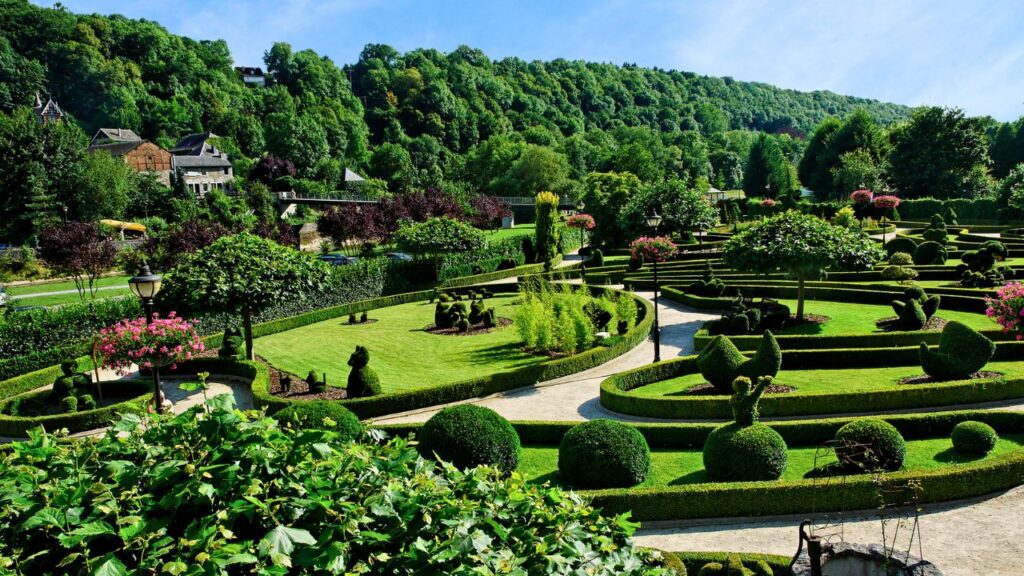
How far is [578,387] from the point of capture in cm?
2027

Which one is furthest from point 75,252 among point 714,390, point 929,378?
point 929,378

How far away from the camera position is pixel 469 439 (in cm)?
1229

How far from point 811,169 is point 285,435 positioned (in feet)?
331

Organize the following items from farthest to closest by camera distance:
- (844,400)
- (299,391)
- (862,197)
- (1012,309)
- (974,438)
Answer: (862,197)
(299,391)
(1012,309)
(844,400)
(974,438)

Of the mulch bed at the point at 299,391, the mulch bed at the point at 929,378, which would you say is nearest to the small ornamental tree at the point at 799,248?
the mulch bed at the point at 929,378

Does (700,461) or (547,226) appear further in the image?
(547,226)

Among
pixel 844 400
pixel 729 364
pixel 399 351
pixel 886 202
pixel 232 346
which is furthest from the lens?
pixel 886 202

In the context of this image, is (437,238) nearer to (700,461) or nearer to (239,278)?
(239,278)

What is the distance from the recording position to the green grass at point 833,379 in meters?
18.1

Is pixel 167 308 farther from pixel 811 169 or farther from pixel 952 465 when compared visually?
pixel 811 169

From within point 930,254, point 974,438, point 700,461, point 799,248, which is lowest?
point 700,461

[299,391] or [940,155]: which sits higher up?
[940,155]

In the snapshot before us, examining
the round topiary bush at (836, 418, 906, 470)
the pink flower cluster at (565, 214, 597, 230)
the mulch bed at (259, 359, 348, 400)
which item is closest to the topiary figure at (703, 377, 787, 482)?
the round topiary bush at (836, 418, 906, 470)

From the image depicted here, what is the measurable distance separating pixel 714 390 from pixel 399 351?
39.5ft
